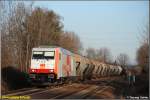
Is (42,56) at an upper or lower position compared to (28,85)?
upper

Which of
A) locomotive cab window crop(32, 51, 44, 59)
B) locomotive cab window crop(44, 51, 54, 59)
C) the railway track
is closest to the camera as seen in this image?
the railway track

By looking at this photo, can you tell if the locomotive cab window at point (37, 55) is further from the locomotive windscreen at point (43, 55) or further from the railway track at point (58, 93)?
the railway track at point (58, 93)

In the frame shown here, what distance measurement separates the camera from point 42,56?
28953 mm

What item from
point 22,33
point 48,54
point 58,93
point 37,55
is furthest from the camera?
point 22,33

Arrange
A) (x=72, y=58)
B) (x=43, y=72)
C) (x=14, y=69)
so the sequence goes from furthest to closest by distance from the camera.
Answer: (x=72, y=58) → (x=14, y=69) → (x=43, y=72)

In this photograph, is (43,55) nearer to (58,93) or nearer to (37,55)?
(37,55)

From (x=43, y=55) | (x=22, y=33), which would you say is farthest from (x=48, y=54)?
(x=22, y=33)

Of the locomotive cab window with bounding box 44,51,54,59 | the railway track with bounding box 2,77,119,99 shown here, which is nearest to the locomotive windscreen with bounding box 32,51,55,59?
the locomotive cab window with bounding box 44,51,54,59

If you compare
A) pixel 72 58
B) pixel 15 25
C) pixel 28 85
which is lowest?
pixel 28 85

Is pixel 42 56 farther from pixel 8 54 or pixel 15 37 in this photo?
pixel 15 37

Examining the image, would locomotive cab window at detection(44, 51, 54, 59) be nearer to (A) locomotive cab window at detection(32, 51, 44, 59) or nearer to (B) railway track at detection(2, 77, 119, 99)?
(A) locomotive cab window at detection(32, 51, 44, 59)

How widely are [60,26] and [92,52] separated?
132 feet

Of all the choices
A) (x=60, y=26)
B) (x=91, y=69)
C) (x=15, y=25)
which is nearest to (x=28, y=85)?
(x=15, y=25)

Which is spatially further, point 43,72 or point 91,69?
point 91,69
